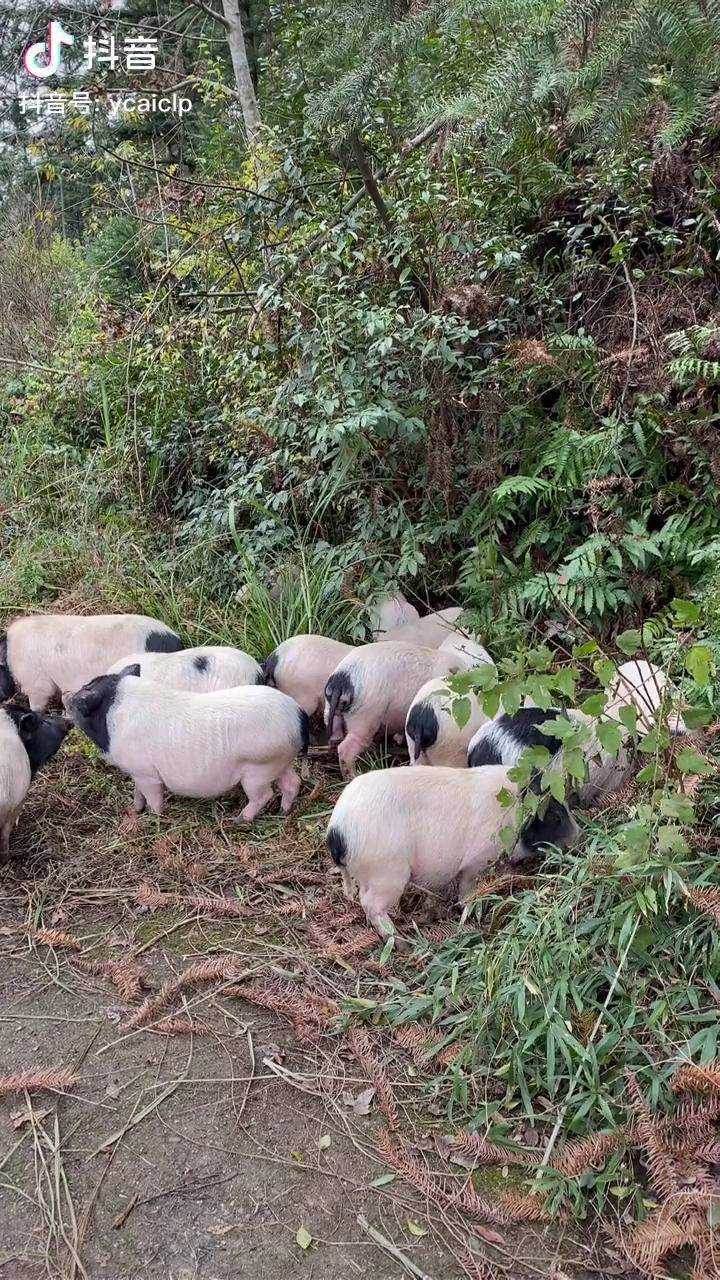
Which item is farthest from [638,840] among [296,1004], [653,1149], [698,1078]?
[296,1004]

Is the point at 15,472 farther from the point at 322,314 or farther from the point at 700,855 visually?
the point at 700,855

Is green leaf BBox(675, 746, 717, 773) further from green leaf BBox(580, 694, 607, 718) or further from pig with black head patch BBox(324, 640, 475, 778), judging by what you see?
pig with black head patch BBox(324, 640, 475, 778)

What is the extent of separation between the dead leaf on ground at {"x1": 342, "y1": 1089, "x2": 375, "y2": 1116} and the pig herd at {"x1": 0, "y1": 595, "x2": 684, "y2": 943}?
1.96 feet

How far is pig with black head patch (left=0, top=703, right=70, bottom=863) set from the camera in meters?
3.53

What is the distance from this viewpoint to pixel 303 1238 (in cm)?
212

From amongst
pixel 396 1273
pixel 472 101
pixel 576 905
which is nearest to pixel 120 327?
pixel 472 101

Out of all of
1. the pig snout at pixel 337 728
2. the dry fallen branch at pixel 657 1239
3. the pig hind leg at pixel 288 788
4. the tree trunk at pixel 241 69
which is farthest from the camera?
the tree trunk at pixel 241 69

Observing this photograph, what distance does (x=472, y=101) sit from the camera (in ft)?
7.05

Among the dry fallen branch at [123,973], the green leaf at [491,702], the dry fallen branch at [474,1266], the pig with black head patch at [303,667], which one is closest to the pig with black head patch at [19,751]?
the dry fallen branch at [123,973]

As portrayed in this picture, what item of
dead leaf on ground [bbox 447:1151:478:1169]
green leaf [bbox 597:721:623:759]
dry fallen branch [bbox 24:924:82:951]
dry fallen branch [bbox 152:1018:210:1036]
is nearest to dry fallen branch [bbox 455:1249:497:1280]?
dead leaf on ground [bbox 447:1151:478:1169]

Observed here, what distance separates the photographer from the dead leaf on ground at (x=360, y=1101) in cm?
246

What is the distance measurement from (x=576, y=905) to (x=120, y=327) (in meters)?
5.27

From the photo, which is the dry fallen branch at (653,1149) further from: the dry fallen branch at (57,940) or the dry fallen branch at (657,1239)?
the dry fallen branch at (57,940)

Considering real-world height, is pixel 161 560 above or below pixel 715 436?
below
